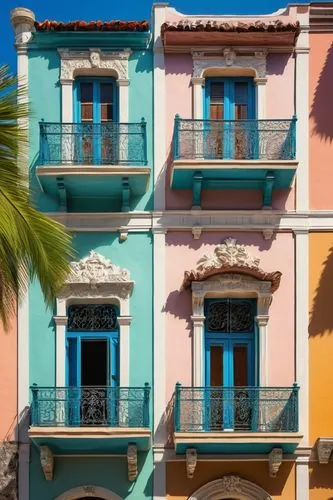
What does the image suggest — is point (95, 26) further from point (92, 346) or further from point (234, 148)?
point (92, 346)

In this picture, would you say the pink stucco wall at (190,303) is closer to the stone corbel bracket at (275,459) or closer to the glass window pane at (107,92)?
the stone corbel bracket at (275,459)

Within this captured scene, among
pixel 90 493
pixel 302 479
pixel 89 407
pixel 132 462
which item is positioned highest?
pixel 89 407

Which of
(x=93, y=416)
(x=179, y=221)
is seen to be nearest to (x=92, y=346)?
(x=93, y=416)

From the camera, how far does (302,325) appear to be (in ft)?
51.1

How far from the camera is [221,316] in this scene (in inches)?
618

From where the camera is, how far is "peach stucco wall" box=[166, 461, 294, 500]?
49.9 feet

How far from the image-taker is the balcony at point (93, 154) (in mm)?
15328

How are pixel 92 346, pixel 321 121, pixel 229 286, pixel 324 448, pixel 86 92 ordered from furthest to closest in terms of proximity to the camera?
pixel 86 92
pixel 321 121
pixel 92 346
pixel 229 286
pixel 324 448

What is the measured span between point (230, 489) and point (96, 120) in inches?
266

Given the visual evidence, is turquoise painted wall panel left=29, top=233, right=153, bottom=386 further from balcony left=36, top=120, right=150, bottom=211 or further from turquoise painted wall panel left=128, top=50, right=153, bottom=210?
turquoise painted wall panel left=128, top=50, right=153, bottom=210

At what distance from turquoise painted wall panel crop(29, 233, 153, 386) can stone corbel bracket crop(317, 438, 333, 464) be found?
302 cm

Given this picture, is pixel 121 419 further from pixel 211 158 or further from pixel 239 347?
pixel 211 158

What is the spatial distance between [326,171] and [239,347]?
11.3 feet

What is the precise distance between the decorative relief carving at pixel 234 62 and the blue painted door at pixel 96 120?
5.13 feet
